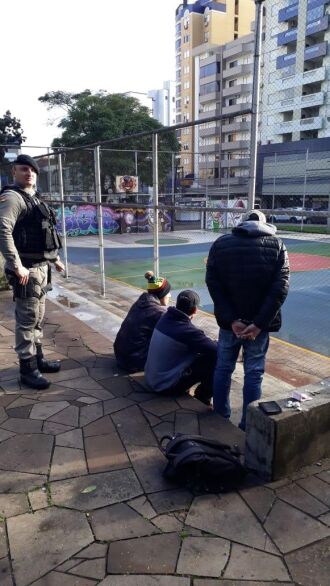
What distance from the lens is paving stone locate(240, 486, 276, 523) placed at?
233 cm

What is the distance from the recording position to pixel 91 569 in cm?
196

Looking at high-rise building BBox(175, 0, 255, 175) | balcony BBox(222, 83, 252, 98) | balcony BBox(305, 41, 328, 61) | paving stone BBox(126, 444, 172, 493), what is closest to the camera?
paving stone BBox(126, 444, 172, 493)

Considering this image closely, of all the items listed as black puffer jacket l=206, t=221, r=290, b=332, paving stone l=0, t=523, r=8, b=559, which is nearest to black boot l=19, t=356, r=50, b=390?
paving stone l=0, t=523, r=8, b=559

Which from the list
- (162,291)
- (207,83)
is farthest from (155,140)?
(207,83)

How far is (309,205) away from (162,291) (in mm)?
2563

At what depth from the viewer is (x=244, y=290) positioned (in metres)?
3.05

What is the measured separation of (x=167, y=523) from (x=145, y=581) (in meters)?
0.37

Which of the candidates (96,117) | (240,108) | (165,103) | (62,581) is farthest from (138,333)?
(165,103)

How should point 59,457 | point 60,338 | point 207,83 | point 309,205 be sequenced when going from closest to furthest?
1. point 59,457
2. point 60,338
3. point 309,205
4. point 207,83

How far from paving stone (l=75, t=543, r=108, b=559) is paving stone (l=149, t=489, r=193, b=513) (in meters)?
0.36

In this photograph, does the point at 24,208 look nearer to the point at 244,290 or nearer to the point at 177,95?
the point at 244,290

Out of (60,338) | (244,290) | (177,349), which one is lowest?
(60,338)

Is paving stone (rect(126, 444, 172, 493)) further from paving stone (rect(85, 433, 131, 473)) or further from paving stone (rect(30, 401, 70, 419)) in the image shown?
paving stone (rect(30, 401, 70, 419))

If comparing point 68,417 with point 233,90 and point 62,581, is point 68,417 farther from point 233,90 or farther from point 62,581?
point 233,90
